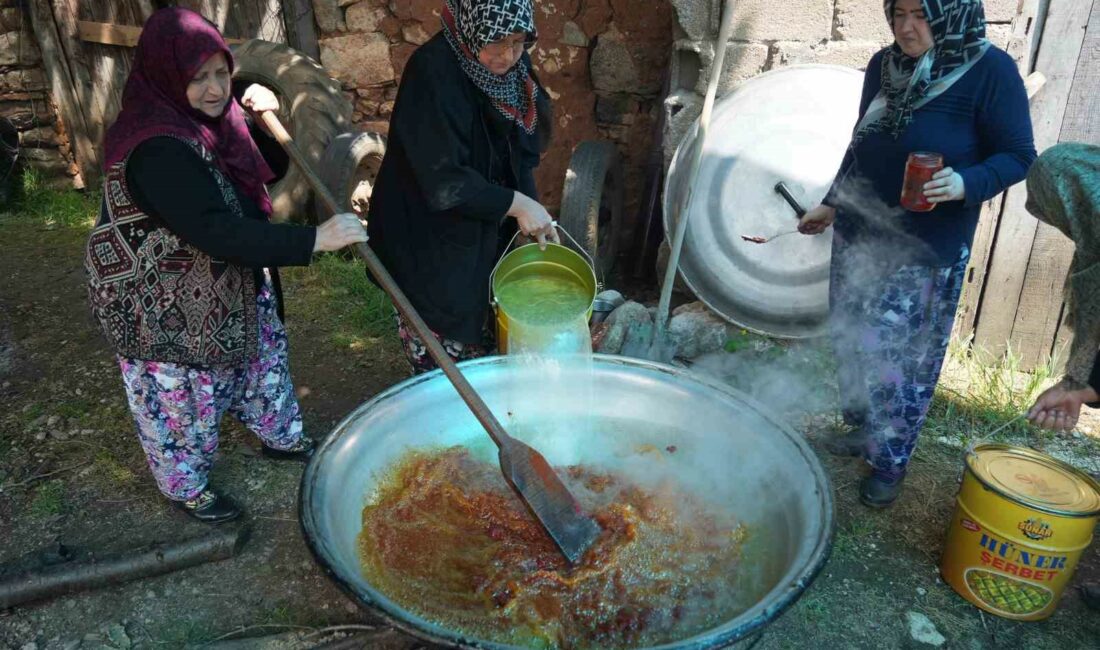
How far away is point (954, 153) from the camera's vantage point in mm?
2352

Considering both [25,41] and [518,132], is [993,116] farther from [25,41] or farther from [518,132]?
[25,41]

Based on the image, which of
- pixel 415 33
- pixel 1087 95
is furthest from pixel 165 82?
pixel 1087 95

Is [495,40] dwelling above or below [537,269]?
above

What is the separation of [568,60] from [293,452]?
2989 mm

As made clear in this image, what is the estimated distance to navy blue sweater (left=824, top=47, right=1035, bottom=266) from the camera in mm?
2266

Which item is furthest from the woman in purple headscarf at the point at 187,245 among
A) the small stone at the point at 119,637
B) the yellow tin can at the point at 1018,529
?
the yellow tin can at the point at 1018,529

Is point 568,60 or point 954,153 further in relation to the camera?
point 568,60

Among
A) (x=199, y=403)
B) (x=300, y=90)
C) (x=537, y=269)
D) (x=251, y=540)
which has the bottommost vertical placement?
(x=251, y=540)

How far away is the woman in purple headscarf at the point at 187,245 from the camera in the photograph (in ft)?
6.89

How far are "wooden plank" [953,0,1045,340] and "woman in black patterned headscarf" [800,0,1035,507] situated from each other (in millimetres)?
688

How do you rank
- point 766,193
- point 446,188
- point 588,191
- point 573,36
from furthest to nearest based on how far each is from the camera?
point 573,36 < point 588,191 < point 766,193 < point 446,188

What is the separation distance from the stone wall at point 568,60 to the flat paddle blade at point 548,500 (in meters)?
3.31

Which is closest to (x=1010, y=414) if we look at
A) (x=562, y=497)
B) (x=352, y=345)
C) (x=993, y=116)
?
(x=993, y=116)

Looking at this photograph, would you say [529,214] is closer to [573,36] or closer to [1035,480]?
[1035,480]
